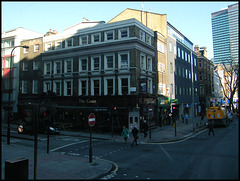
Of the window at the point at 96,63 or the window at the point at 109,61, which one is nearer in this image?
the window at the point at 109,61

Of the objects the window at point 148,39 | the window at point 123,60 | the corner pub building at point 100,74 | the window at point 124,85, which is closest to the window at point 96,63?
the corner pub building at point 100,74

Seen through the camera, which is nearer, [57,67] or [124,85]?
[124,85]

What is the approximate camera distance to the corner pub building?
23.9 metres

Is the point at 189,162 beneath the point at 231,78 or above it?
beneath

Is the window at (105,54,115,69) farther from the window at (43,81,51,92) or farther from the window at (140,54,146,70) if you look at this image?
the window at (43,81,51,92)

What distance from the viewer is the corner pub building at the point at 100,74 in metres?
23.9

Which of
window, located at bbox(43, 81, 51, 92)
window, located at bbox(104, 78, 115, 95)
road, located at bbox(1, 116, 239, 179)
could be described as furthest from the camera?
window, located at bbox(43, 81, 51, 92)

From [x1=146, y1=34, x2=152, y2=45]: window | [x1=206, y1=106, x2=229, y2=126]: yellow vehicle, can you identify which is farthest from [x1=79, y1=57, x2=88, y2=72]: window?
[x1=206, y1=106, x2=229, y2=126]: yellow vehicle

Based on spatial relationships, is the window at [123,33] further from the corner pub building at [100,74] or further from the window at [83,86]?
the window at [83,86]

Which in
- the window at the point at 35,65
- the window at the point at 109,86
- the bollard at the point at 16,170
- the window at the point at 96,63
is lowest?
the bollard at the point at 16,170

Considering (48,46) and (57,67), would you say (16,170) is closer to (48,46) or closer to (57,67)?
(57,67)

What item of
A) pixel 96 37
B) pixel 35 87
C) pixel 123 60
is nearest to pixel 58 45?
pixel 96 37

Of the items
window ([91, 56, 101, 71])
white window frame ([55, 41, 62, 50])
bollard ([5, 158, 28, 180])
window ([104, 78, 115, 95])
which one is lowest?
bollard ([5, 158, 28, 180])

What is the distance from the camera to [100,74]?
25891mm
